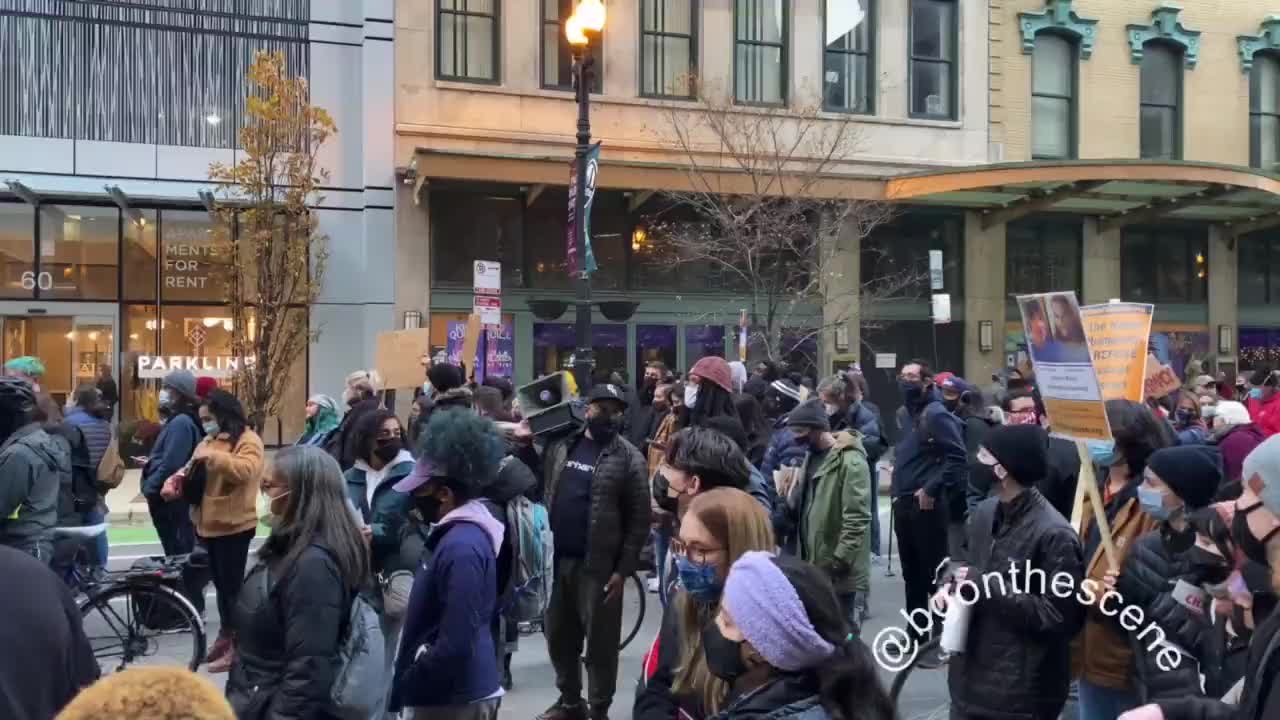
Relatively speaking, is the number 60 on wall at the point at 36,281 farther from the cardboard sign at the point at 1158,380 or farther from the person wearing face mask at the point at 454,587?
the cardboard sign at the point at 1158,380

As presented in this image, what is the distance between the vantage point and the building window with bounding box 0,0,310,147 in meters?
19.8

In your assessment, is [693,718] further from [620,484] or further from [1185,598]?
[620,484]

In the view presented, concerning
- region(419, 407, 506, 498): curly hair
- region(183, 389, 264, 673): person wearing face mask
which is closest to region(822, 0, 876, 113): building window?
region(183, 389, 264, 673): person wearing face mask

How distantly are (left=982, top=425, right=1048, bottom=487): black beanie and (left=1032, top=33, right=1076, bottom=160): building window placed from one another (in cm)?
2192

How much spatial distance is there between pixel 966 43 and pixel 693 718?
23.4 meters

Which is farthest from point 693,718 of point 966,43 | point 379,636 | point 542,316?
point 966,43

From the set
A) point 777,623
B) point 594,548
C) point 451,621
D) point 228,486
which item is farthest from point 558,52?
point 777,623

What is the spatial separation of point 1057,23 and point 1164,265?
20.7 feet

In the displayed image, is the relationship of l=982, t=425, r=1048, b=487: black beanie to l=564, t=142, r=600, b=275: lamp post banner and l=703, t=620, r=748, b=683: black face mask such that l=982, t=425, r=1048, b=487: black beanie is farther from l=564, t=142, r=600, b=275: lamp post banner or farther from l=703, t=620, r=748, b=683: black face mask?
l=564, t=142, r=600, b=275: lamp post banner

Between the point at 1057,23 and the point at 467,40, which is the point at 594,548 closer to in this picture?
the point at 467,40

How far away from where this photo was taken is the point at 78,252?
20.2 meters

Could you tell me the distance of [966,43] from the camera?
2423cm

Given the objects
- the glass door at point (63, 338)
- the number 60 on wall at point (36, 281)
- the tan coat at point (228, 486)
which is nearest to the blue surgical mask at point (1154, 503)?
the tan coat at point (228, 486)

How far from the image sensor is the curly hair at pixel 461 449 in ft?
14.9
